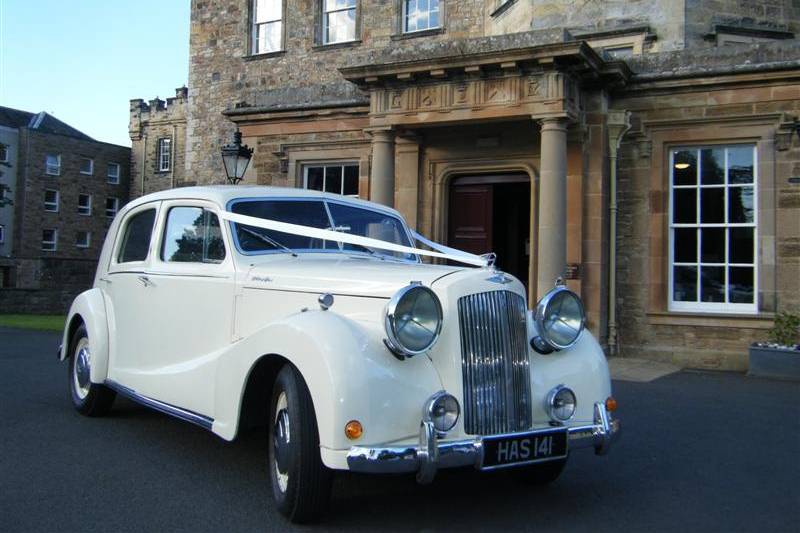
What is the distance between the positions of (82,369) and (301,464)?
3579 mm

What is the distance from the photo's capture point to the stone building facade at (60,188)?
4641cm

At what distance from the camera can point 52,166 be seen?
48.2 m

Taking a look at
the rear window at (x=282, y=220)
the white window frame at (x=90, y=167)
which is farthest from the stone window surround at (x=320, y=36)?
the white window frame at (x=90, y=167)

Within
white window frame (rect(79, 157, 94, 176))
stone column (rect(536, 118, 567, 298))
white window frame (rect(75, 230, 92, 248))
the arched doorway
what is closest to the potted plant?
stone column (rect(536, 118, 567, 298))

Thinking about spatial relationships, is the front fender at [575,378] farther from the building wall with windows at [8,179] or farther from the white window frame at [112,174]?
the white window frame at [112,174]

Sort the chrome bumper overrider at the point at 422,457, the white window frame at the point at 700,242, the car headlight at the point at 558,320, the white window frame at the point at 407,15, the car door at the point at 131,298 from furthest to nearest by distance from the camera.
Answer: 1. the white window frame at the point at 407,15
2. the white window frame at the point at 700,242
3. the car door at the point at 131,298
4. the car headlight at the point at 558,320
5. the chrome bumper overrider at the point at 422,457

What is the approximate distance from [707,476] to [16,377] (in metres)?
7.32

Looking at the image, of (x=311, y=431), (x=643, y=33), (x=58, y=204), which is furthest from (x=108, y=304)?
(x=58, y=204)

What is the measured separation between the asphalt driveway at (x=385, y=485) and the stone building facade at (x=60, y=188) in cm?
4079

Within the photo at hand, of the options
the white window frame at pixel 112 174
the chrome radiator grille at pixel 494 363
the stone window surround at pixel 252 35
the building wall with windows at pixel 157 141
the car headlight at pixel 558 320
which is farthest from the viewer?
the white window frame at pixel 112 174

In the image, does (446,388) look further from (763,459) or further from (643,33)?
(643,33)

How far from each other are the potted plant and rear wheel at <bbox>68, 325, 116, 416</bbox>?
800 centimetres

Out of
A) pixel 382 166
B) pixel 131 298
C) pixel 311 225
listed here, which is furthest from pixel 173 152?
pixel 311 225

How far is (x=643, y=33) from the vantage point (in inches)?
563
